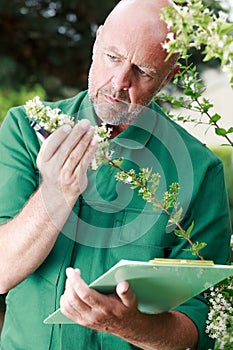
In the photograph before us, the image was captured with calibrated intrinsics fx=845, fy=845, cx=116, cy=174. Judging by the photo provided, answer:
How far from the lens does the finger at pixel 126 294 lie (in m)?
1.67

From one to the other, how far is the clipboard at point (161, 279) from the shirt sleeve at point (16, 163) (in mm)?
399

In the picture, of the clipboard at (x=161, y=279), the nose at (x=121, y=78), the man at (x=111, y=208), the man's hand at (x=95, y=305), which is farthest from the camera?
the nose at (x=121, y=78)

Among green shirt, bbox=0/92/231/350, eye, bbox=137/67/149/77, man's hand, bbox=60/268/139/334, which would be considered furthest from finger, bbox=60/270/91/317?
eye, bbox=137/67/149/77

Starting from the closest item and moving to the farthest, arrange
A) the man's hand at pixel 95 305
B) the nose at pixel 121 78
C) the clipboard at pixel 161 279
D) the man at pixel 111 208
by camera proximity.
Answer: the clipboard at pixel 161 279, the man's hand at pixel 95 305, the man at pixel 111 208, the nose at pixel 121 78

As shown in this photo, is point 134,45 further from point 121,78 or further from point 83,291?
point 83,291

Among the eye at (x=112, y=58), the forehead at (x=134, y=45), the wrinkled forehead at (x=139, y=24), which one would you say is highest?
the wrinkled forehead at (x=139, y=24)

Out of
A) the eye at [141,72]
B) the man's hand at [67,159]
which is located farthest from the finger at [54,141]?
the eye at [141,72]

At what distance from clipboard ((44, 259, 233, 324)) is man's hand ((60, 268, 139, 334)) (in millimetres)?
20

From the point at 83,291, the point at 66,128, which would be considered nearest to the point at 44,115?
the point at 66,128

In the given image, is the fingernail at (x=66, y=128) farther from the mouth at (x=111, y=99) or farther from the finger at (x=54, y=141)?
the mouth at (x=111, y=99)

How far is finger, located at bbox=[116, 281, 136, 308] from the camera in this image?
1666 millimetres

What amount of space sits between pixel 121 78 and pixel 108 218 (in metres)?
0.37

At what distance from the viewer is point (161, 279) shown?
1663 mm

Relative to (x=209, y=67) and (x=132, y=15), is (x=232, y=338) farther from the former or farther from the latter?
(x=209, y=67)
